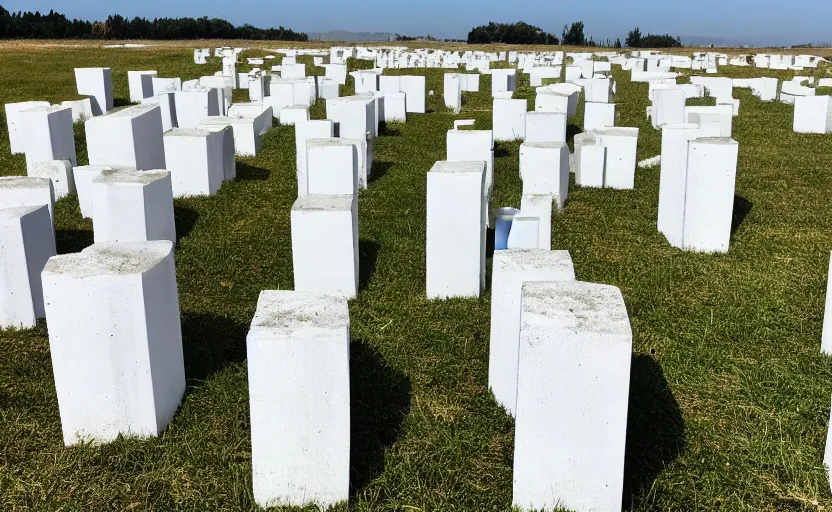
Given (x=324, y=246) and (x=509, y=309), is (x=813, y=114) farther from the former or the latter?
(x=509, y=309)

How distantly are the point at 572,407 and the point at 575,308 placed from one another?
17.0 inches

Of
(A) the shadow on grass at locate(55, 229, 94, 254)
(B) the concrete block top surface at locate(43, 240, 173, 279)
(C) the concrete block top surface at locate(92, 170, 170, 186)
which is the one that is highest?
(B) the concrete block top surface at locate(43, 240, 173, 279)

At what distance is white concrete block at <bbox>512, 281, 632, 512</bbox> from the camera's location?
342cm

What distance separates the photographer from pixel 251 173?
11641 millimetres

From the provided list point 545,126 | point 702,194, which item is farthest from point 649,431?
point 545,126

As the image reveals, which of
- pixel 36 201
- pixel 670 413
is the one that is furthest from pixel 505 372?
pixel 36 201

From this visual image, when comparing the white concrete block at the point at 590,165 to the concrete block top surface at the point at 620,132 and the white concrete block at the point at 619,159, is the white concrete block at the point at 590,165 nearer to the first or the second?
the white concrete block at the point at 619,159

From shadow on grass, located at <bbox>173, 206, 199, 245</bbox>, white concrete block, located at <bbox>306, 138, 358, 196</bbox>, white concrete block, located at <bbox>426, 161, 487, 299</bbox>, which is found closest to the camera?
white concrete block, located at <bbox>426, 161, 487, 299</bbox>

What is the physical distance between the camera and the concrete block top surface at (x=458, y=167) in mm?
6367

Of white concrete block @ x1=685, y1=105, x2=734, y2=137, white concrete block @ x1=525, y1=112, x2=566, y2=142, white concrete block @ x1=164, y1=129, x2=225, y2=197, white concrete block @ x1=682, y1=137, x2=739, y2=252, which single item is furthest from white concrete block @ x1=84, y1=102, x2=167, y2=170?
white concrete block @ x1=685, y1=105, x2=734, y2=137

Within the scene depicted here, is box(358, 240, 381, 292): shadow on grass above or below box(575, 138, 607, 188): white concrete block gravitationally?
below

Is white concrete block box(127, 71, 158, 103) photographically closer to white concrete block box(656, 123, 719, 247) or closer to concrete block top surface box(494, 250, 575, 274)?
white concrete block box(656, 123, 719, 247)

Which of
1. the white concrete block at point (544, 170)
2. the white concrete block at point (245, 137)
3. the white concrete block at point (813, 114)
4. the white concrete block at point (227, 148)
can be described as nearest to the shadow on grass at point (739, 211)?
the white concrete block at point (544, 170)

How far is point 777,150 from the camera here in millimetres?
13430
